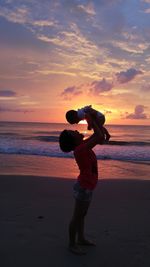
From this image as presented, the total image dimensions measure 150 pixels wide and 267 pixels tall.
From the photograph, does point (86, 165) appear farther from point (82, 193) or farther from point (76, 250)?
point (76, 250)

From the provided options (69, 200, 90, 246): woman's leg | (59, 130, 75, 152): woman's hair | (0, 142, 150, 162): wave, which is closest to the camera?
(59, 130, 75, 152): woman's hair

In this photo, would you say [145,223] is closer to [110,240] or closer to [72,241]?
[110,240]

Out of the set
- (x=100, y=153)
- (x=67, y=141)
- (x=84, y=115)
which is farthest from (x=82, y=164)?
(x=100, y=153)

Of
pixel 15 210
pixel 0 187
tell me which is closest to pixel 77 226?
pixel 15 210

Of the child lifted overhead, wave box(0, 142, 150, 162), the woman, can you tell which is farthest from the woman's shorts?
wave box(0, 142, 150, 162)

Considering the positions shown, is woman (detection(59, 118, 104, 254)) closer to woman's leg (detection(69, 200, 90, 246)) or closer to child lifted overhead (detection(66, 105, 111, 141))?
woman's leg (detection(69, 200, 90, 246))

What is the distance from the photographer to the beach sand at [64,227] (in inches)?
169

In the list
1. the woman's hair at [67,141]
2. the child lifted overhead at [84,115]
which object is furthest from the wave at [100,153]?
the child lifted overhead at [84,115]

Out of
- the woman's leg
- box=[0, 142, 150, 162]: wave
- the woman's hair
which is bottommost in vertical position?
box=[0, 142, 150, 162]: wave

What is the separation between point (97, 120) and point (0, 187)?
17.2ft

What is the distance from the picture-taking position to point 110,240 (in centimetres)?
487

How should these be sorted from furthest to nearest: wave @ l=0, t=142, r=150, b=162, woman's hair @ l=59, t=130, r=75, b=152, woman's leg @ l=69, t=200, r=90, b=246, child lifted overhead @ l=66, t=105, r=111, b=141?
wave @ l=0, t=142, r=150, b=162, woman's leg @ l=69, t=200, r=90, b=246, woman's hair @ l=59, t=130, r=75, b=152, child lifted overhead @ l=66, t=105, r=111, b=141

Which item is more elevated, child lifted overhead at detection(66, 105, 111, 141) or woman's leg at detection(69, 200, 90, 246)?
child lifted overhead at detection(66, 105, 111, 141)

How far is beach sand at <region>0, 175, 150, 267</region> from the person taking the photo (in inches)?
169
